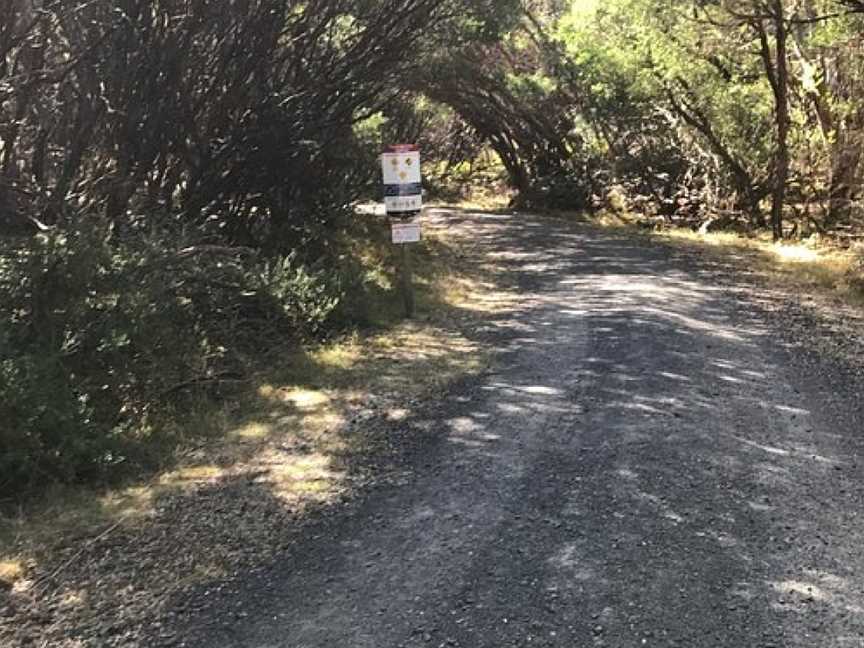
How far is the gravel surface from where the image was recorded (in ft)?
11.7

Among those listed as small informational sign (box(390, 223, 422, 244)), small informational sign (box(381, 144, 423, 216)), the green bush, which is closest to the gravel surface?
the green bush

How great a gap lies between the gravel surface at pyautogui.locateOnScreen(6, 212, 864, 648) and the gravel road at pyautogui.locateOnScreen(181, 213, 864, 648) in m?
0.01

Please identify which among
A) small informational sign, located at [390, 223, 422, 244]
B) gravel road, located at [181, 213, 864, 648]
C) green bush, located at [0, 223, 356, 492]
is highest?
small informational sign, located at [390, 223, 422, 244]

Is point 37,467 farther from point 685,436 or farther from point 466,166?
point 466,166

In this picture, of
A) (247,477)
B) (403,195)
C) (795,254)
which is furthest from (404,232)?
(795,254)

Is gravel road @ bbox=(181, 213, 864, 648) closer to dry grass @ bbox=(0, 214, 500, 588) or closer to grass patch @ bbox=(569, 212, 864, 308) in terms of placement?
dry grass @ bbox=(0, 214, 500, 588)

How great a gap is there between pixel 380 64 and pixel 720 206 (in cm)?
1016

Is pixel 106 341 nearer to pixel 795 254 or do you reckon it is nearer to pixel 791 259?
pixel 791 259

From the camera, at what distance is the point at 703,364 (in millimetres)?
7457

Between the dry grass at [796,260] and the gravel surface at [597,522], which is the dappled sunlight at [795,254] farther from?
the gravel surface at [597,522]

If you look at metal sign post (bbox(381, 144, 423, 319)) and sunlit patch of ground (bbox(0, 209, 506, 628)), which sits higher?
metal sign post (bbox(381, 144, 423, 319))

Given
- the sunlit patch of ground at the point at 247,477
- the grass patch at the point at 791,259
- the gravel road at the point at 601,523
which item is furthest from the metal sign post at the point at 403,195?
the grass patch at the point at 791,259

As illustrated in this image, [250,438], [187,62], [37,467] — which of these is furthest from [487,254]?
[37,467]

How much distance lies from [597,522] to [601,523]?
21 mm
